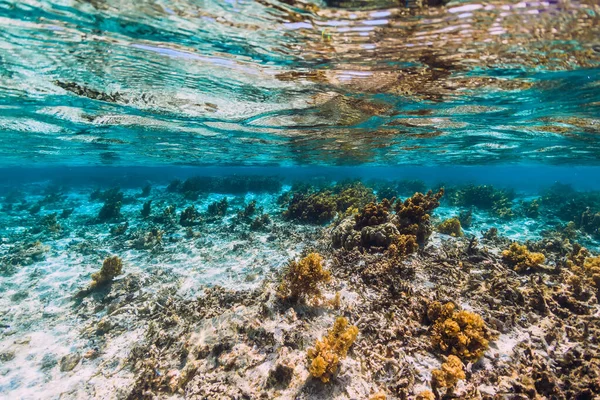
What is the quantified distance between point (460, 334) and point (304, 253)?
590 cm

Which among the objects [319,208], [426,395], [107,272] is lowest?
[319,208]

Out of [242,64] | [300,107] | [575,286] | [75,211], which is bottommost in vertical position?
[75,211]

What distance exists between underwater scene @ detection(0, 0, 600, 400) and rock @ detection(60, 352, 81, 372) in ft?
0.11

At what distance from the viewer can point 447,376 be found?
3.97 m

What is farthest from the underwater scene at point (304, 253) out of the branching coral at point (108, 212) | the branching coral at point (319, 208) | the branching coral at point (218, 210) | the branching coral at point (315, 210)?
the branching coral at point (108, 212)

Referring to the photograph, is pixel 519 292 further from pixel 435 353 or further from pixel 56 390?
pixel 56 390

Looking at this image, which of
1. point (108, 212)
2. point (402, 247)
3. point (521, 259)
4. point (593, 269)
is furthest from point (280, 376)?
point (108, 212)

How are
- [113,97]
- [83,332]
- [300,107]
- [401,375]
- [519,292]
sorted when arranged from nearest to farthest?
[401,375] < [519,292] < [83,332] < [113,97] < [300,107]

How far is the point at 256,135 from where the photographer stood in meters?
18.7

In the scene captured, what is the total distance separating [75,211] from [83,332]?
2051 centimetres

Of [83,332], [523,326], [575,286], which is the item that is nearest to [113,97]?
[83,332]

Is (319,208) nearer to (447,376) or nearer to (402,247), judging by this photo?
(402,247)

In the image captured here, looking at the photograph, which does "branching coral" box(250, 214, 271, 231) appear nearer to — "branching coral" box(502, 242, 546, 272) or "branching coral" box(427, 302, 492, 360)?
"branching coral" box(427, 302, 492, 360)

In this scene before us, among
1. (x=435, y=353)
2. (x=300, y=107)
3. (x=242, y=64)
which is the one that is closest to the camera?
(x=435, y=353)
